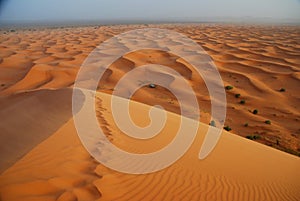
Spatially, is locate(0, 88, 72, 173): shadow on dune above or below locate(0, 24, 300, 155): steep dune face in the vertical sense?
above

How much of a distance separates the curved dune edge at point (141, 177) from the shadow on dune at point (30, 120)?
0.23 m

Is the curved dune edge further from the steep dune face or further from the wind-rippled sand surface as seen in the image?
the steep dune face

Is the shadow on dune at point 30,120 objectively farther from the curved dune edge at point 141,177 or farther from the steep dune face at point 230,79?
the steep dune face at point 230,79

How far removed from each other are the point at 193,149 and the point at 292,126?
5.66m

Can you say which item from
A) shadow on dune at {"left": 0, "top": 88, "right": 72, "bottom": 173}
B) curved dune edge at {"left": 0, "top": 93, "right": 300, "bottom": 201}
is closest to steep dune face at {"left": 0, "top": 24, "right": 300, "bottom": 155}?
curved dune edge at {"left": 0, "top": 93, "right": 300, "bottom": 201}

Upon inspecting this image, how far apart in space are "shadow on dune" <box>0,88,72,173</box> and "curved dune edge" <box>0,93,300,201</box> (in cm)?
23

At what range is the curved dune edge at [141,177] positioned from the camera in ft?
Answer: 12.2

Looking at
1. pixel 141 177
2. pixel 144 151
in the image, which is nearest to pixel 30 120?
pixel 144 151

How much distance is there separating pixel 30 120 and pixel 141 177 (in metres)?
2.98

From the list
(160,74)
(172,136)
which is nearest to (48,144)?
(172,136)

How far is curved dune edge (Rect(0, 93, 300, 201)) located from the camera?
12.2ft

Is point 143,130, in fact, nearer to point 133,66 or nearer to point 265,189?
point 265,189

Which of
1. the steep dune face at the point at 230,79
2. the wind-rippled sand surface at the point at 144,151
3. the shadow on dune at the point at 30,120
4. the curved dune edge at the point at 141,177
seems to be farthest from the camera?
the steep dune face at the point at 230,79

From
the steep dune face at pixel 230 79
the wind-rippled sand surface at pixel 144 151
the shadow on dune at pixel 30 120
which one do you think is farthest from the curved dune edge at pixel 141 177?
the steep dune face at pixel 230 79
